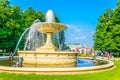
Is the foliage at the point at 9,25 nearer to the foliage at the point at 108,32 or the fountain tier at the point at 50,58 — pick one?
the foliage at the point at 108,32

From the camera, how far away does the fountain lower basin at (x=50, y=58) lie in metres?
21.4

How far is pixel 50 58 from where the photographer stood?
21438 mm

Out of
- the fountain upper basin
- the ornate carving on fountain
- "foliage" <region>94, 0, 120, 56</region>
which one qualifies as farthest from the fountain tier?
"foliage" <region>94, 0, 120, 56</region>

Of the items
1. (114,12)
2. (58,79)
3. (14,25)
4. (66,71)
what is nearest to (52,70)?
(66,71)

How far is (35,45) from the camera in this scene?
50.0m

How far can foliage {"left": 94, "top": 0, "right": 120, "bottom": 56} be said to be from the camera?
44344 mm

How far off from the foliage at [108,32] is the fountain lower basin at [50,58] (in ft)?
78.0

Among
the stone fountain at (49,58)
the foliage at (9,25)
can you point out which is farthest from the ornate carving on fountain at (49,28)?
the foliage at (9,25)

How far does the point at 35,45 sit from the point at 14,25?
24.0 feet

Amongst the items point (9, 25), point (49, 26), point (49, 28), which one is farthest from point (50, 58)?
point (9, 25)

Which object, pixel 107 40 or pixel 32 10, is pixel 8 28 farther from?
pixel 107 40

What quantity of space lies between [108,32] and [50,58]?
2855cm

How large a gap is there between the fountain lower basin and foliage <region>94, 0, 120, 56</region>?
23.8 metres

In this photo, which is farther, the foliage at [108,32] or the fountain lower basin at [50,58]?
the foliage at [108,32]
